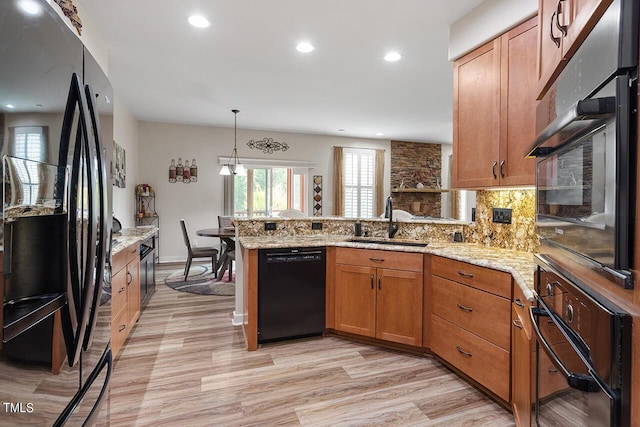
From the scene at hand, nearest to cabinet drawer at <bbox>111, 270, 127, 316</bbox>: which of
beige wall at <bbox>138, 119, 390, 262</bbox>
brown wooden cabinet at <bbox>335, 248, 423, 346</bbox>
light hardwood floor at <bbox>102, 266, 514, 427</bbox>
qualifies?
light hardwood floor at <bbox>102, 266, 514, 427</bbox>

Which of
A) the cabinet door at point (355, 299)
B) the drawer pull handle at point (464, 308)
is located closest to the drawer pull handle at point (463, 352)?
the drawer pull handle at point (464, 308)

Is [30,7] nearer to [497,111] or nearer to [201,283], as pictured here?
[497,111]

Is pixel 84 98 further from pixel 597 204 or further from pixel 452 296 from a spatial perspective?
pixel 452 296

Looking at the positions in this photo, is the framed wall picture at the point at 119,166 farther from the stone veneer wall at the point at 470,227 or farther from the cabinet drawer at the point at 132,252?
the stone veneer wall at the point at 470,227

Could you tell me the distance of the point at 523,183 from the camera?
2.00 meters

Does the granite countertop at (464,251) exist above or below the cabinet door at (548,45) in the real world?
below

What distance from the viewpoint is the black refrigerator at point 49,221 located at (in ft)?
1.98

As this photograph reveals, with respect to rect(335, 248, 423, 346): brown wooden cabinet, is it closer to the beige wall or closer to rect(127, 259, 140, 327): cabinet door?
rect(127, 259, 140, 327): cabinet door

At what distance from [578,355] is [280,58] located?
349 cm

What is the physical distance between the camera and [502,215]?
2502mm

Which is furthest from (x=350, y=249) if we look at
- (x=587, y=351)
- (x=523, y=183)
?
(x=587, y=351)

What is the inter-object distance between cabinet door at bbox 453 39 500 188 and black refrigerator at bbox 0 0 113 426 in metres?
2.26

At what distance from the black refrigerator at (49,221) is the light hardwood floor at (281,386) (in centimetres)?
49

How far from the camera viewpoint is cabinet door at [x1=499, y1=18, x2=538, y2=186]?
198 centimetres
